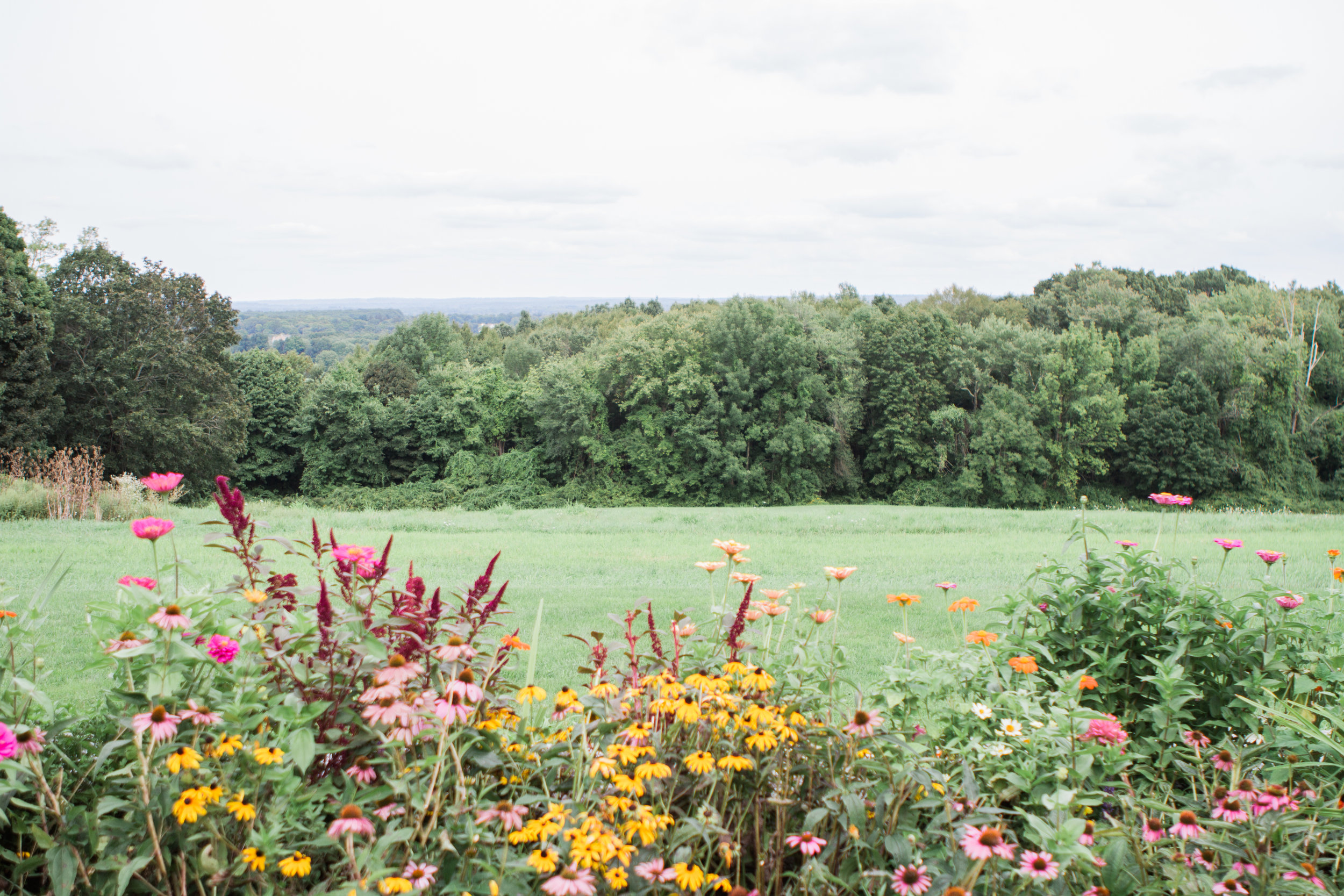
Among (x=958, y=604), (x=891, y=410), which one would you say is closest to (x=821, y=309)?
(x=891, y=410)

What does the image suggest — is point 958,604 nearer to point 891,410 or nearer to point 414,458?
point 891,410

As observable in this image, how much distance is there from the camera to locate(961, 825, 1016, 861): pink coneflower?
1.29 metres

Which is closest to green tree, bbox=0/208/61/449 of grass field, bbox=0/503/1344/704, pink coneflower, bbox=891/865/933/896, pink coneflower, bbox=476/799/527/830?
grass field, bbox=0/503/1344/704

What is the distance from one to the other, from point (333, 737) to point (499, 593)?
1.41 feet

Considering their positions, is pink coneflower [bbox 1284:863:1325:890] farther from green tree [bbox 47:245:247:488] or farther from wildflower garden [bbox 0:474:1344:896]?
green tree [bbox 47:245:247:488]

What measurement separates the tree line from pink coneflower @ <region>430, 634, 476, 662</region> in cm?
A: 3049

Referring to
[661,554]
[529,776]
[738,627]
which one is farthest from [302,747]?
[661,554]

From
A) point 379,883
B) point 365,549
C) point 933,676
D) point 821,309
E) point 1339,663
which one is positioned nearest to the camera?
point 379,883

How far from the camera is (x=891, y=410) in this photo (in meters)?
33.2

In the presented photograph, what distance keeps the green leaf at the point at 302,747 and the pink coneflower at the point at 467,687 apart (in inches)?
9.9

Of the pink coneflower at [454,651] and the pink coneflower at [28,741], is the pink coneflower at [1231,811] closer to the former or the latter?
the pink coneflower at [454,651]

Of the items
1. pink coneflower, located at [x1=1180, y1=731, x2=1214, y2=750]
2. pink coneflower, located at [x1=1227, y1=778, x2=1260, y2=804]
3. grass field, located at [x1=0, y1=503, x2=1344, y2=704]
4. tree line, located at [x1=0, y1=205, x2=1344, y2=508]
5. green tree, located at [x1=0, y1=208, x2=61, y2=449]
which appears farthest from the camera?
tree line, located at [x1=0, y1=205, x2=1344, y2=508]

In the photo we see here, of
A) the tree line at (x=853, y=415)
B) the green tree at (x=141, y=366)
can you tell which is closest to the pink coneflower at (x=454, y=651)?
the green tree at (x=141, y=366)

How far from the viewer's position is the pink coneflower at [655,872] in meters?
1.32
